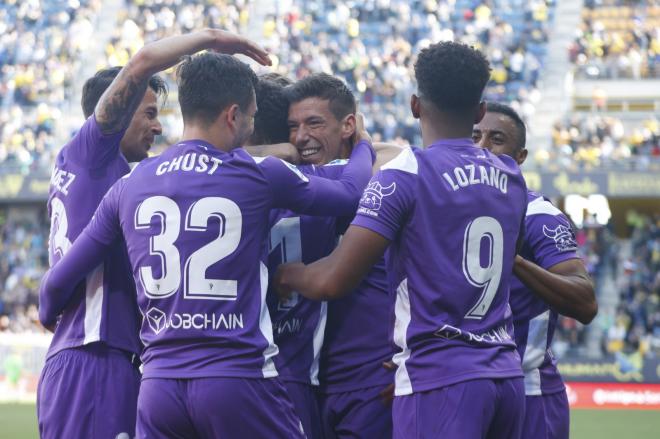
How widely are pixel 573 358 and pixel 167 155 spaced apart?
56.1ft

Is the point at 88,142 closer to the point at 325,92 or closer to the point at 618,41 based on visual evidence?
the point at 325,92

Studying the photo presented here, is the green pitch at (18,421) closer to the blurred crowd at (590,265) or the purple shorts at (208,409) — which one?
the blurred crowd at (590,265)

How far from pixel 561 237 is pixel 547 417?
0.92 metres

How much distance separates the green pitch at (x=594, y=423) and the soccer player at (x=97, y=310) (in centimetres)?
1039

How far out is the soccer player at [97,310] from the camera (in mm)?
4656

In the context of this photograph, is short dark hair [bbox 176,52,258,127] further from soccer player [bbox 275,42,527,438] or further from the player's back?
soccer player [bbox 275,42,527,438]

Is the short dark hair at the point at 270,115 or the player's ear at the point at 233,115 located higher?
the short dark hair at the point at 270,115

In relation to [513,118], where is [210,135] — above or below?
below

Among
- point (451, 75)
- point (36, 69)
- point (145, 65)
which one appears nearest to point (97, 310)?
point (145, 65)

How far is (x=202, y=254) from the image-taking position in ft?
13.2

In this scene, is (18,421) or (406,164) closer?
(406,164)

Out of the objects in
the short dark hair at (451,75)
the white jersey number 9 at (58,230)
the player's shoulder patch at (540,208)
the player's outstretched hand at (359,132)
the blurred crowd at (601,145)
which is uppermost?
the blurred crowd at (601,145)

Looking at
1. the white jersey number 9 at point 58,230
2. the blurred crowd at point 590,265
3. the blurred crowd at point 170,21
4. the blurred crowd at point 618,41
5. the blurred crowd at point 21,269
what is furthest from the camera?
the blurred crowd at point 170,21

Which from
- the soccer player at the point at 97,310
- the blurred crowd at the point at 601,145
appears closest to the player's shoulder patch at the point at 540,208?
the soccer player at the point at 97,310
